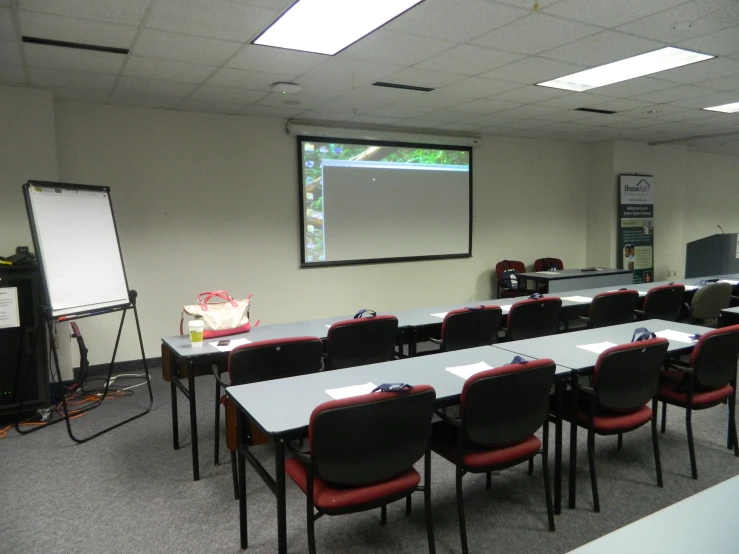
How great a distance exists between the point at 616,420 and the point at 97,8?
11.1 feet

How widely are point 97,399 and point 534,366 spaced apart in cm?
375

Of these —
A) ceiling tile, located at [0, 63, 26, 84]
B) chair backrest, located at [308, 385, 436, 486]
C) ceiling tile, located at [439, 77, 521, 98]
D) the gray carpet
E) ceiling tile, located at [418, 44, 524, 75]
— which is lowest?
the gray carpet

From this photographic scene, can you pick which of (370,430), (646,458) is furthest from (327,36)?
(646,458)

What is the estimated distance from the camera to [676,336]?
10.1 ft

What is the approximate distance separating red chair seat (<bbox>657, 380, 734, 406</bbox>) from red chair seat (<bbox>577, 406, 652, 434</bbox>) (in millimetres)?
353

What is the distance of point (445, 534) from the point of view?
90.8 inches

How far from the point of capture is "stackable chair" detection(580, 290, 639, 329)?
13.3ft

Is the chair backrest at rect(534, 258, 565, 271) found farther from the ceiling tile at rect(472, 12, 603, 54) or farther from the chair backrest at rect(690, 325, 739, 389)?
the chair backrest at rect(690, 325, 739, 389)


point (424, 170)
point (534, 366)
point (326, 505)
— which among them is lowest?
point (326, 505)

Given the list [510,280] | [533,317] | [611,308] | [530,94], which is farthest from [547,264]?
[533,317]

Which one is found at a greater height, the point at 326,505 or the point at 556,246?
the point at 556,246

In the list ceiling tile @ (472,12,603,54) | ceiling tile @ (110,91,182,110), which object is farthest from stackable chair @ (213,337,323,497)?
ceiling tile @ (110,91,182,110)

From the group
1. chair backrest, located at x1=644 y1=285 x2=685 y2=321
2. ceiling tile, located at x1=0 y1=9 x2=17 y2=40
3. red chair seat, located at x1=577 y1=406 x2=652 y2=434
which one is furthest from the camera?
chair backrest, located at x1=644 y1=285 x2=685 y2=321

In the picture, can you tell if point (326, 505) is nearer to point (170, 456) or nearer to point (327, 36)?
point (170, 456)
